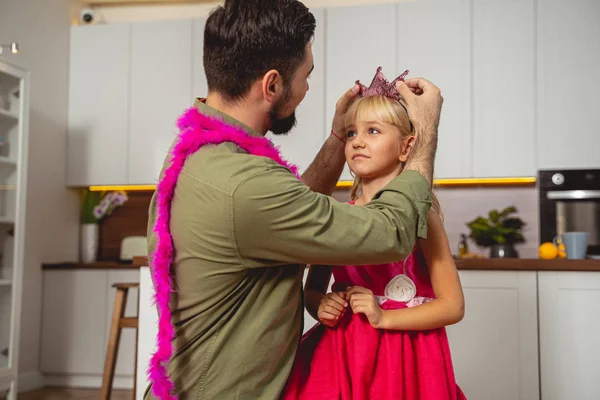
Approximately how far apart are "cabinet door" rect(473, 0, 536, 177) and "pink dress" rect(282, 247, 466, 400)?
305cm

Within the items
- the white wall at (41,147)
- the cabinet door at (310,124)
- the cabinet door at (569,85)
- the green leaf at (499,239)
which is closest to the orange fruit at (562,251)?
the green leaf at (499,239)

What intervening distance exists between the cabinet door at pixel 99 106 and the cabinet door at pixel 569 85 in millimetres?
2854

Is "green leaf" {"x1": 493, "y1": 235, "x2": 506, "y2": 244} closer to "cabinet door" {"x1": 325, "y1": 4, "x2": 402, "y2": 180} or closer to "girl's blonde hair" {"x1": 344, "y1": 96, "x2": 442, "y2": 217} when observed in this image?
"cabinet door" {"x1": 325, "y1": 4, "x2": 402, "y2": 180}

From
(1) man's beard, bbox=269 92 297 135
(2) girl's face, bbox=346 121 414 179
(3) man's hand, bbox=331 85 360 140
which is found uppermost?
(3) man's hand, bbox=331 85 360 140

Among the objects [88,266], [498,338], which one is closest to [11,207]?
[88,266]

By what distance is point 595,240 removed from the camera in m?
4.02

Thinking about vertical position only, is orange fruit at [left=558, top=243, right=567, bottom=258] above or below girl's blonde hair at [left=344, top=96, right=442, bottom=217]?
below

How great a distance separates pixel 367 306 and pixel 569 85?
3.34 m

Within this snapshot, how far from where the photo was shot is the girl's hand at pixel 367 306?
4.33ft

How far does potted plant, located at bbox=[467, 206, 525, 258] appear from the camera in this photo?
4.24 metres

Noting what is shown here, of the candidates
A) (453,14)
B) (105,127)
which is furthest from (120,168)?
(453,14)

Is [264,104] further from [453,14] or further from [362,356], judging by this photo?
[453,14]

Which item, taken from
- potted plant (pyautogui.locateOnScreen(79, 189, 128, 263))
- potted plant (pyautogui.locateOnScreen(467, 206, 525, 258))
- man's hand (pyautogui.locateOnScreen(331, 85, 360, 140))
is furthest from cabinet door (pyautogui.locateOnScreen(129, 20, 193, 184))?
man's hand (pyautogui.locateOnScreen(331, 85, 360, 140))

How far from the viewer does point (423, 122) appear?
1.33 meters
